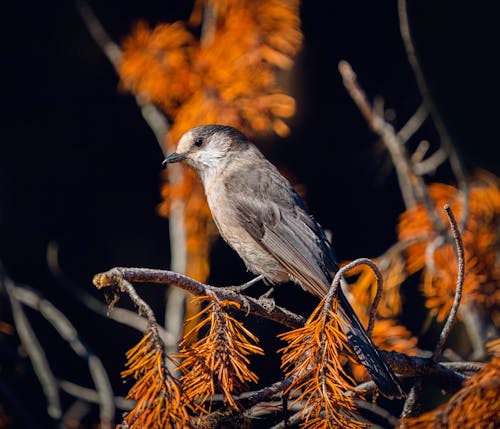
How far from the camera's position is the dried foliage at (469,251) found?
295 cm

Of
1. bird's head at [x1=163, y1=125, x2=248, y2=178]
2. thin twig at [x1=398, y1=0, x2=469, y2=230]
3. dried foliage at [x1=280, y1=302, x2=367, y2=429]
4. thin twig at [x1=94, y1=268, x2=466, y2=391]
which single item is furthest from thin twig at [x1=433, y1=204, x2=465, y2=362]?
bird's head at [x1=163, y1=125, x2=248, y2=178]

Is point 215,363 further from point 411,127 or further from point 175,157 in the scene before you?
point 411,127

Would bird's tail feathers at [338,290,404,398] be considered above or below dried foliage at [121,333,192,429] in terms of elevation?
below

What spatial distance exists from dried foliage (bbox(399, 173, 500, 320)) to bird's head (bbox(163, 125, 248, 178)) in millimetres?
1005

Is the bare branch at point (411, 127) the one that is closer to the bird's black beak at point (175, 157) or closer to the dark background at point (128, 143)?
the dark background at point (128, 143)

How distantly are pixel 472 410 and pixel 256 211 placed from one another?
6.23 feet

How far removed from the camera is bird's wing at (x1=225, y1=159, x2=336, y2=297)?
9.67 ft

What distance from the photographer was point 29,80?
14.7ft

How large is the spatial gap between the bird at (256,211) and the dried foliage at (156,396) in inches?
49.7

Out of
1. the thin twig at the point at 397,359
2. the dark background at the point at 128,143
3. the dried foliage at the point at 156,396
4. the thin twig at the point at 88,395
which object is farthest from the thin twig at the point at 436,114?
the thin twig at the point at 88,395

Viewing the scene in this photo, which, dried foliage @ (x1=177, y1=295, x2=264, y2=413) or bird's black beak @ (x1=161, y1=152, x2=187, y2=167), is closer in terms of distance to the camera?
dried foliage @ (x1=177, y1=295, x2=264, y2=413)

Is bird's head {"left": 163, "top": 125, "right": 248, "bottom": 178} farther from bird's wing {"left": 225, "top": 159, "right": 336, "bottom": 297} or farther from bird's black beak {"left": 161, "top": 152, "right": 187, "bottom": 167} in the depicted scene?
bird's wing {"left": 225, "top": 159, "right": 336, "bottom": 297}

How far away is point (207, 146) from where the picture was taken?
11.4 feet

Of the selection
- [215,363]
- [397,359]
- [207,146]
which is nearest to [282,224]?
[207,146]
